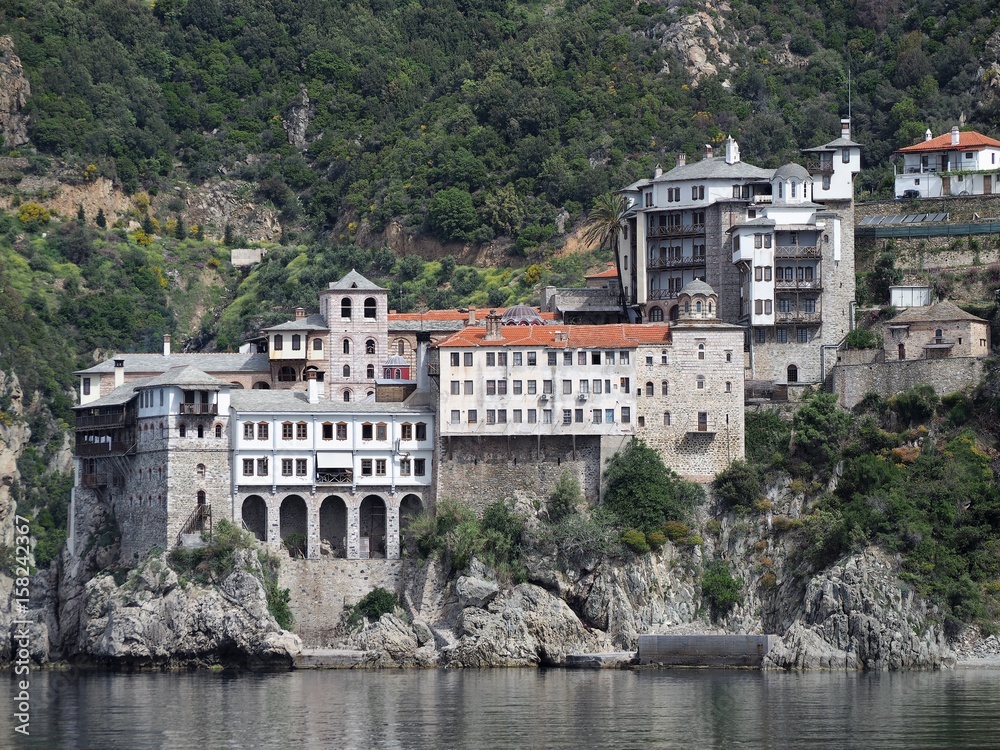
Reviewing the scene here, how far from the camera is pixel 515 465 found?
113000mm

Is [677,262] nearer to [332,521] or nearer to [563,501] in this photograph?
[563,501]

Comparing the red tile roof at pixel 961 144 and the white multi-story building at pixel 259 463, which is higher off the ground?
the red tile roof at pixel 961 144

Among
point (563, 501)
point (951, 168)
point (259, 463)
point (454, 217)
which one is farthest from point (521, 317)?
point (454, 217)

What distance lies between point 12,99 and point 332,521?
79.6 m

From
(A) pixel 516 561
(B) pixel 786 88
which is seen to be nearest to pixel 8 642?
(A) pixel 516 561

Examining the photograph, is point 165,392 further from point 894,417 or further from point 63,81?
point 63,81

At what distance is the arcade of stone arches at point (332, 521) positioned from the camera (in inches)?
4437

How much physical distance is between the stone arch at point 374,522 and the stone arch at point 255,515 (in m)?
4.49

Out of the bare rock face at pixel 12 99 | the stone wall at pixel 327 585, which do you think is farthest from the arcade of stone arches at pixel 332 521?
the bare rock face at pixel 12 99

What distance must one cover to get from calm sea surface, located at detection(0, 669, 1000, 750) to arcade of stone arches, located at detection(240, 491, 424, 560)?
7.70 m

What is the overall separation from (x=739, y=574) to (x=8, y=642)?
3419 centimetres

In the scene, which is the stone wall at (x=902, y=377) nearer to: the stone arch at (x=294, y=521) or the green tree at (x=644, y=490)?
the green tree at (x=644, y=490)

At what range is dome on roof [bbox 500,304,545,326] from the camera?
121m

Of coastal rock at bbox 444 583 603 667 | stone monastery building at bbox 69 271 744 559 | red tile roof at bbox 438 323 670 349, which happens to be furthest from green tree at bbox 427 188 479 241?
coastal rock at bbox 444 583 603 667
